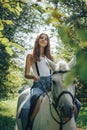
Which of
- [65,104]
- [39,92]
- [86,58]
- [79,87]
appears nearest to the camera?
[86,58]

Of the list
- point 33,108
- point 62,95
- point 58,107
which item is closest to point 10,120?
point 33,108

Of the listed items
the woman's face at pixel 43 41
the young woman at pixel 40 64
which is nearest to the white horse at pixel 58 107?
the young woman at pixel 40 64

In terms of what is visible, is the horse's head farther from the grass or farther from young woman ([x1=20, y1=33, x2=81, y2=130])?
the grass

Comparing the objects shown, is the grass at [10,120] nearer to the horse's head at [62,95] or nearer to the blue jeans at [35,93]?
the blue jeans at [35,93]

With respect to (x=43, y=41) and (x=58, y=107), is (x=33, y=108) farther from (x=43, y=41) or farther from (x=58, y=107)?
(x=43, y=41)

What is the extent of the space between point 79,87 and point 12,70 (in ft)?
25.0

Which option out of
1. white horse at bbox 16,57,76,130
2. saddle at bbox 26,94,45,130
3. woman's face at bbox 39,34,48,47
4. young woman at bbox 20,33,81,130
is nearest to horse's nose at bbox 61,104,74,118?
white horse at bbox 16,57,76,130

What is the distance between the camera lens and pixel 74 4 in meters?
29.9

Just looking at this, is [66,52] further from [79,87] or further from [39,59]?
[39,59]

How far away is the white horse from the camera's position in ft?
16.1

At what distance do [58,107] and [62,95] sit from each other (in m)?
0.22

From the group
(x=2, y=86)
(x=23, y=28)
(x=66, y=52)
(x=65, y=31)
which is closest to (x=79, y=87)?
(x=66, y=52)

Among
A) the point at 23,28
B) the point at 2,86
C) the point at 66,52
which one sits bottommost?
the point at 2,86

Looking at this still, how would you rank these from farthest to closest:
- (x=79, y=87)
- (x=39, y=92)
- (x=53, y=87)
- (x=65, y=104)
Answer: (x=79, y=87), (x=39, y=92), (x=53, y=87), (x=65, y=104)
